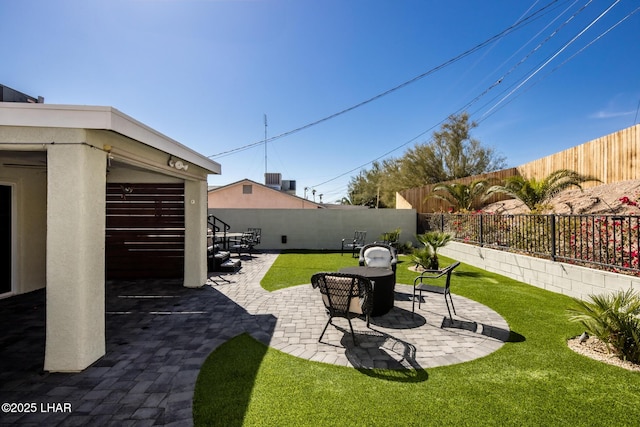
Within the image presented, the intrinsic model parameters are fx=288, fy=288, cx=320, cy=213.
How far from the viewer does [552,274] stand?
687 centimetres

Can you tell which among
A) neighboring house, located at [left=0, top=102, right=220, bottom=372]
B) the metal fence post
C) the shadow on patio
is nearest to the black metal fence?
the metal fence post

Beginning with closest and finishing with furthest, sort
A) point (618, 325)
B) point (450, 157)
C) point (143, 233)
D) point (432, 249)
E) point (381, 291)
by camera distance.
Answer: point (618, 325), point (381, 291), point (143, 233), point (432, 249), point (450, 157)

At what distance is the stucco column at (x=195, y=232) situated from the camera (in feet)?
22.9

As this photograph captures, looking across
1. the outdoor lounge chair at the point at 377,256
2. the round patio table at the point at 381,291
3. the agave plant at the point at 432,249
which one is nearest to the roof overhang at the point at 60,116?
the round patio table at the point at 381,291

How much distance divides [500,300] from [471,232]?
18.5ft

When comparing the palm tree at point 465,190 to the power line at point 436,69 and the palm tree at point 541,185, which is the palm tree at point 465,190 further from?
the power line at point 436,69

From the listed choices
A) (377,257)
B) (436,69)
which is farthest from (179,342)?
(436,69)

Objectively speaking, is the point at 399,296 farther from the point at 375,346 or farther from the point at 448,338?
the point at 375,346

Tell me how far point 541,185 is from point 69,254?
1378cm

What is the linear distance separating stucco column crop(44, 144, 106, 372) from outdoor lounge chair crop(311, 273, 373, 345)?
277 centimetres

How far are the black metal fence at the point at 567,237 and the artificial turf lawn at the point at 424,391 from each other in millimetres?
3057

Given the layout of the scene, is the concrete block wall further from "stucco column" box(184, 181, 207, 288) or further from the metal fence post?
"stucco column" box(184, 181, 207, 288)

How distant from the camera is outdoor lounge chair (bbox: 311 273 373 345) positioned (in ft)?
12.7

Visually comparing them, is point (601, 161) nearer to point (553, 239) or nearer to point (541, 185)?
point (541, 185)
